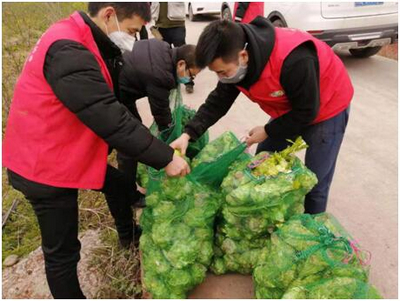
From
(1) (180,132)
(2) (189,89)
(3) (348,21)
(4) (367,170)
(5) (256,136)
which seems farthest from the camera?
(2) (189,89)

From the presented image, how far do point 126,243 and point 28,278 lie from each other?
710 millimetres

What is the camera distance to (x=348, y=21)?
5254 millimetres

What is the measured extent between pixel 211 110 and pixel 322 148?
0.72 m

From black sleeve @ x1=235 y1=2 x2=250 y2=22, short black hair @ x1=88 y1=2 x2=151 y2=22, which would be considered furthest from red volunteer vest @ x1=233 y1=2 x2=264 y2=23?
short black hair @ x1=88 y1=2 x2=151 y2=22

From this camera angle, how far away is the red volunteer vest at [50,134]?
5.23 feet

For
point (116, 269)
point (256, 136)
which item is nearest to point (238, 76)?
point (256, 136)

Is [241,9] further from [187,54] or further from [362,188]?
[362,188]

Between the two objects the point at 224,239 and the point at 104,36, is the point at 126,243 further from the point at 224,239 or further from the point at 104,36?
the point at 104,36

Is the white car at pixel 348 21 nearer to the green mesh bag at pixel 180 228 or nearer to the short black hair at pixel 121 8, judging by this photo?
the green mesh bag at pixel 180 228

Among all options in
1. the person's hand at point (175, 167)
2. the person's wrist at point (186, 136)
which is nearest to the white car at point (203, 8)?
the person's wrist at point (186, 136)

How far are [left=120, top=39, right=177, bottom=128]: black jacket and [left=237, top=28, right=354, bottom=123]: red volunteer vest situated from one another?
0.80 metres

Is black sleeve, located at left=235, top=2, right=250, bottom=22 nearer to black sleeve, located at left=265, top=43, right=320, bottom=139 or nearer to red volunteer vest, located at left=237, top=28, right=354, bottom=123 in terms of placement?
red volunteer vest, located at left=237, top=28, right=354, bottom=123

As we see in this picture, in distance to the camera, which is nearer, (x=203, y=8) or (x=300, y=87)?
(x=300, y=87)

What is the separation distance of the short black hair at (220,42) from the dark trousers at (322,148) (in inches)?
28.2
